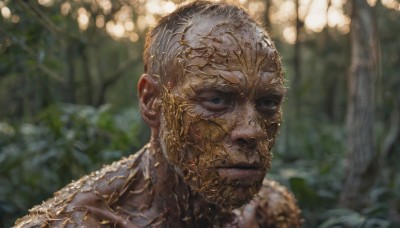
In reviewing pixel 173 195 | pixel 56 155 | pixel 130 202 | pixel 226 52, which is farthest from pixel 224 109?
pixel 56 155

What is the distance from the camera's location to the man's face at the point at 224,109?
99.0 inches

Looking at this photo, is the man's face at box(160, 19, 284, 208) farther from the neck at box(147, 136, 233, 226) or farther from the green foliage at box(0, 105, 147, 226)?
the green foliage at box(0, 105, 147, 226)

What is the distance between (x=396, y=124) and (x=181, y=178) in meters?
6.01

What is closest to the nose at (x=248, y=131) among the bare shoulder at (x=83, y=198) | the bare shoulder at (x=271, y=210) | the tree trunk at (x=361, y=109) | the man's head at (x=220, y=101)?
the man's head at (x=220, y=101)

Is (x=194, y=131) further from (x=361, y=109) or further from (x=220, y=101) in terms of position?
(x=361, y=109)

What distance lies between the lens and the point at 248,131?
8.11ft

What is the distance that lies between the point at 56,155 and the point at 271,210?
3.53 m

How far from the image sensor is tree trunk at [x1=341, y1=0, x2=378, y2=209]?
5996mm

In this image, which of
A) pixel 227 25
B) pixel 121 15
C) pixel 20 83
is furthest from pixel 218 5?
pixel 121 15

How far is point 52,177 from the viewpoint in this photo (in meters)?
6.55

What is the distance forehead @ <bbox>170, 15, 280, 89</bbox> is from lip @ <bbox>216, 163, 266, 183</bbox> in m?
0.41

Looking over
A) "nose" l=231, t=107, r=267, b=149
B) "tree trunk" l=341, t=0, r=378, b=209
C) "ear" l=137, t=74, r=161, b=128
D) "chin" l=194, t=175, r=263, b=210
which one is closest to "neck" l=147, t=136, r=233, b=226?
"ear" l=137, t=74, r=161, b=128

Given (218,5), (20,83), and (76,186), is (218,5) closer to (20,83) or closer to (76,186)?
(76,186)

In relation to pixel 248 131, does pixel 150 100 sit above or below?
above
